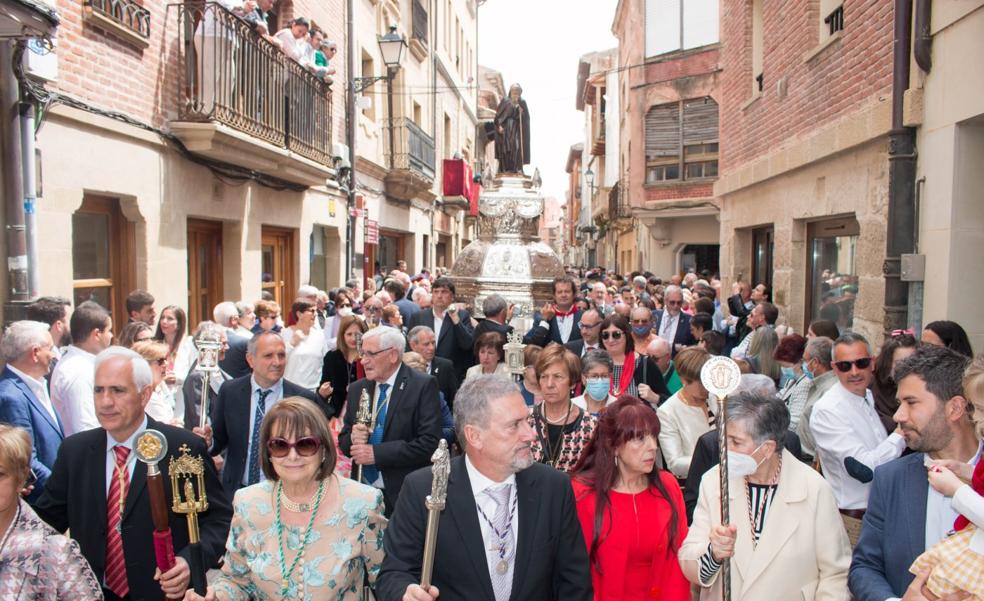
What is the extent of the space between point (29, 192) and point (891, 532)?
6519 millimetres

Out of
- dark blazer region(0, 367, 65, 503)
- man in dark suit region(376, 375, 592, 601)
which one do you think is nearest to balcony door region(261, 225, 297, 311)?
dark blazer region(0, 367, 65, 503)

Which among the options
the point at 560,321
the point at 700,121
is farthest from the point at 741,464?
the point at 700,121

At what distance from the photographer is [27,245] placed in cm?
634

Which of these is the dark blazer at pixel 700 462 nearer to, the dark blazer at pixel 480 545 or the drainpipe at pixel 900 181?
the dark blazer at pixel 480 545

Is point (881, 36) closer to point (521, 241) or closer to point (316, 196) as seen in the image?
point (521, 241)

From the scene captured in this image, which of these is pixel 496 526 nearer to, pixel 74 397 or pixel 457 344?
pixel 74 397

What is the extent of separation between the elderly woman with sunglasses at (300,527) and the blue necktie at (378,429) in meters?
1.57

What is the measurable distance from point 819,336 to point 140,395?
4.54 meters

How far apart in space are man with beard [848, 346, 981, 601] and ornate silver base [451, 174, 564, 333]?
24.9 ft

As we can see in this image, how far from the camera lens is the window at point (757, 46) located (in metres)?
11.3

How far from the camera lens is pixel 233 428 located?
15.0 feet

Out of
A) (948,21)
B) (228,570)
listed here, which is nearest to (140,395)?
(228,570)

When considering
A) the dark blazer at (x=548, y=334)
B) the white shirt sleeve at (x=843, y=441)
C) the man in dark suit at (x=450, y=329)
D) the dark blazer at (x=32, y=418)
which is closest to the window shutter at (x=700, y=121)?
the dark blazer at (x=548, y=334)

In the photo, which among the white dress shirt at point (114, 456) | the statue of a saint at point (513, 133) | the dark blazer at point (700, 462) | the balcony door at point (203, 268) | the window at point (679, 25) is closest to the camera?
the white dress shirt at point (114, 456)
